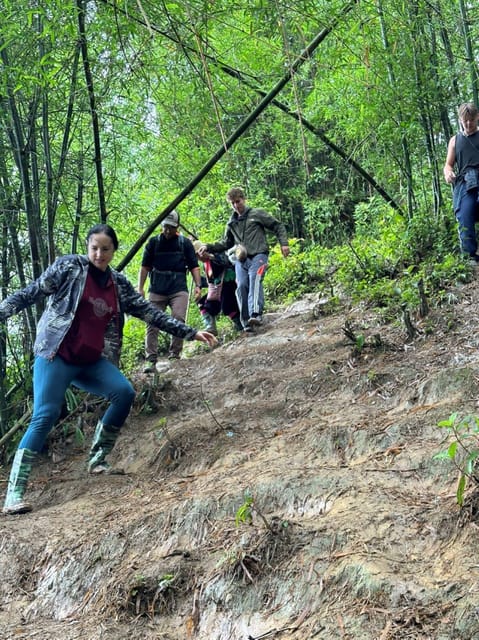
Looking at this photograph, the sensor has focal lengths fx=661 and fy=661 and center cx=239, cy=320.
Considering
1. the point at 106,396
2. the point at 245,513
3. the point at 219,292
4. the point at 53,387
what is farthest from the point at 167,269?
the point at 245,513

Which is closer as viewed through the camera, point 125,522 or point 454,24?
point 125,522

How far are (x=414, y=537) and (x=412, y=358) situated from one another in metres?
2.16

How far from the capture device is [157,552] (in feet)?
11.4

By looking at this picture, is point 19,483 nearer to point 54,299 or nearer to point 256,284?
point 54,299

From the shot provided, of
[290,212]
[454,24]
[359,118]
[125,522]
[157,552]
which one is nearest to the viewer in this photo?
[157,552]

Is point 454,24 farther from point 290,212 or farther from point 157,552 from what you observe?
point 290,212

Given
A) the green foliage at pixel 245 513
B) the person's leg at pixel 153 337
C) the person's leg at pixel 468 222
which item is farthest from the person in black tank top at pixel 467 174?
the green foliage at pixel 245 513

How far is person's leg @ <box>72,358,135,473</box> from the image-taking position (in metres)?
4.71

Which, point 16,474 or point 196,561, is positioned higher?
point 16,474

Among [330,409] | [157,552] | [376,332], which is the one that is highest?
[376,332]

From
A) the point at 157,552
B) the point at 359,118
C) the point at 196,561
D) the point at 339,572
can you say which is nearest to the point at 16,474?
the point at 157,552

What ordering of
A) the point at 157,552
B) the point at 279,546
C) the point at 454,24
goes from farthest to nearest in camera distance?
the point at 454,24 → the point at 157,552 → the point at 279,546

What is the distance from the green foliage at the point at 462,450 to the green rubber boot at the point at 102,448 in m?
2.44

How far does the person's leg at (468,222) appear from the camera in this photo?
656 cm
